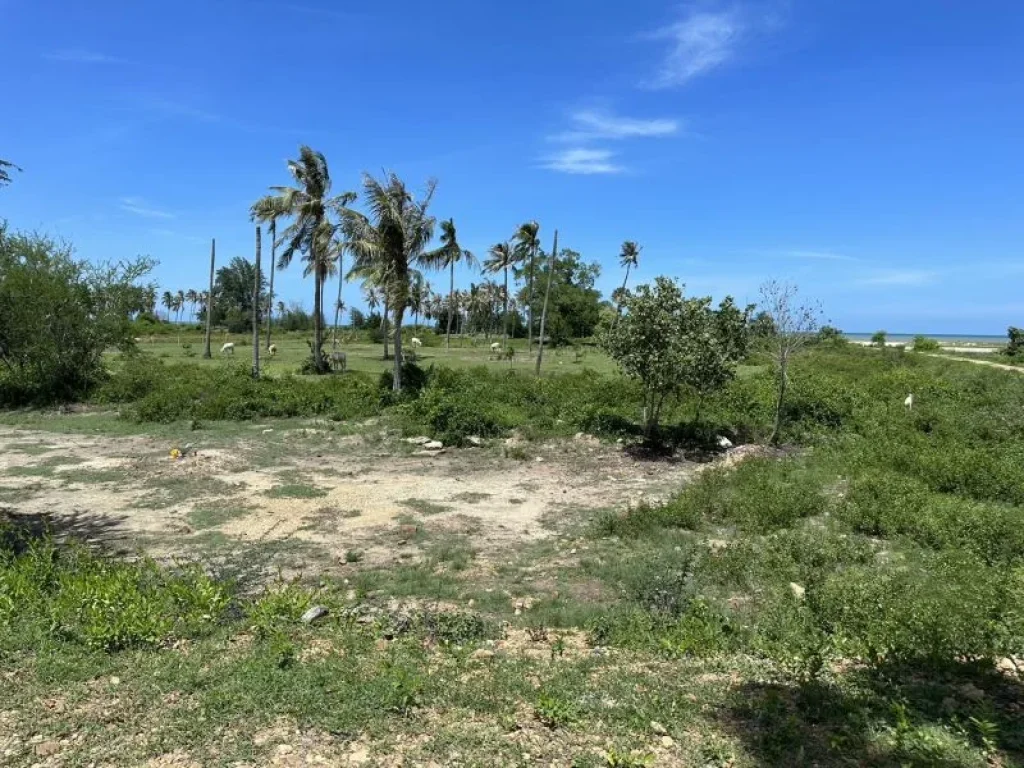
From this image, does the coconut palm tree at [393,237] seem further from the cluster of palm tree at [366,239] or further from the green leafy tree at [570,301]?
the green leafy tree at [570,301]

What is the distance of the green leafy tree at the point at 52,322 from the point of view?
22.9m

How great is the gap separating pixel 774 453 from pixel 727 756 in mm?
13340

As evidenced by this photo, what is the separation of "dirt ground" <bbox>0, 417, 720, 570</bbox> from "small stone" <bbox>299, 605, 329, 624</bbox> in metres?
2.14

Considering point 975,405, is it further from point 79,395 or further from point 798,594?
point 79,395

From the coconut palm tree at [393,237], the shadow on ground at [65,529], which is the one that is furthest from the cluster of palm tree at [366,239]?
the shadow on ground at [65,529]

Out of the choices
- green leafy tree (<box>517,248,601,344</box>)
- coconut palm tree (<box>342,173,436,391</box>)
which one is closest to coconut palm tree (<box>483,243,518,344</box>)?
green leafy tree (<box>517,248,601,344</box>)

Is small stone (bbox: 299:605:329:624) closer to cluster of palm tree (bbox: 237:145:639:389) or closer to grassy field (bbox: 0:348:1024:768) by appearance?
grassy field (bbox: 0:348:1024:768)

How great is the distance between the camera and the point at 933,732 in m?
3.97

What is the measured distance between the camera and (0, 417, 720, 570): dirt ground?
969 centimetres

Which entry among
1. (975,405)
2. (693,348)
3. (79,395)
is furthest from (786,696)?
(79,395)

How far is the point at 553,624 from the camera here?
6.66m

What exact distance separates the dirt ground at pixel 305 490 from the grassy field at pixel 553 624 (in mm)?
113

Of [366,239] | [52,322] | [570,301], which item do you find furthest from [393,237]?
[570,301]

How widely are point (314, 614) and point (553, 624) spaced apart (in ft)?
7.91
